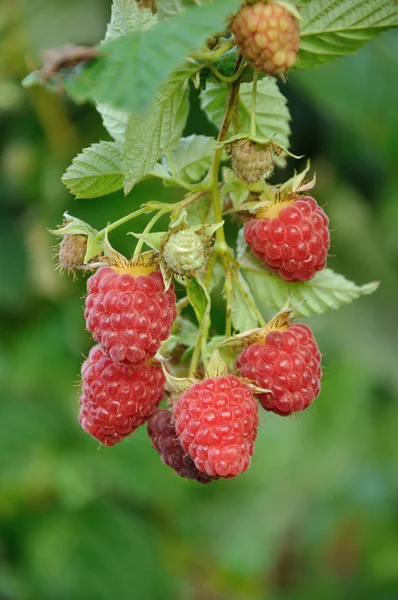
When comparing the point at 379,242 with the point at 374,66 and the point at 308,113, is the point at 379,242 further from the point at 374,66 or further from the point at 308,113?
the point at 374,66

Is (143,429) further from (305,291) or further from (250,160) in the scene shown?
(250,160)

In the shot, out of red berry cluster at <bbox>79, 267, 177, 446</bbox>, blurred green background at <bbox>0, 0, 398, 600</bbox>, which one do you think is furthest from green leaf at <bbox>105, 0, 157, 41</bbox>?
blurred green background at <bbox>0, 0, 398, 600</bbox>

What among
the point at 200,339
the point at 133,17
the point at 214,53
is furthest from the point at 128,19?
the point at 200,339

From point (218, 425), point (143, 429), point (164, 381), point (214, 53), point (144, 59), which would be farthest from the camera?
point (143, 429)

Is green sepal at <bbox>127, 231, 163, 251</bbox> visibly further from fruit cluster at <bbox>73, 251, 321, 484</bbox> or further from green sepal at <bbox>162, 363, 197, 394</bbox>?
green sepal at <bbox>162, 363, 197, 394</bbox>

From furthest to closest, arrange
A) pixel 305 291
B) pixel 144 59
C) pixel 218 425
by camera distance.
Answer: pixel 305 291
pixel 218 425
pixel 144 59

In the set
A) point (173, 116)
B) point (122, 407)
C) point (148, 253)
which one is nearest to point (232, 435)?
point (122, 407)
